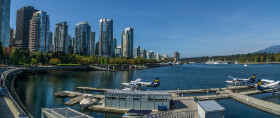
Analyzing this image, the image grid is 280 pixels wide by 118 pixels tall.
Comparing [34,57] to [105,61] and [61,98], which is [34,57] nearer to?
[105,61]

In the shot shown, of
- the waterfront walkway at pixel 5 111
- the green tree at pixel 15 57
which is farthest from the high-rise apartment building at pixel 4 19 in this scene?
the waterfront walkway at pixel 5 111

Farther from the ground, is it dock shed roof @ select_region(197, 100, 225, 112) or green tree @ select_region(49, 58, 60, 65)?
green tree @ select_region(49, 58, 60, 65)

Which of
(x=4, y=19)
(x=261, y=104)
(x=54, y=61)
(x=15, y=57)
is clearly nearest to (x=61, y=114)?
(x=261, y=104)

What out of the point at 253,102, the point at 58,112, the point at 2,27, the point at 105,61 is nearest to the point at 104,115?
the point at 58,112

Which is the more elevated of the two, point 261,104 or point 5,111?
point 5,111

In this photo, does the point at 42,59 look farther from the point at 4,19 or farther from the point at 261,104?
the point at 261,104

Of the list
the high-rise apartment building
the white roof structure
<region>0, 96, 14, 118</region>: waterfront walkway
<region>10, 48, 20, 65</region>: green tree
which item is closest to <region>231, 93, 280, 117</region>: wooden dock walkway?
the white roof structure

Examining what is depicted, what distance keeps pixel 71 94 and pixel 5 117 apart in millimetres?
23335

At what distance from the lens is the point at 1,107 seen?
23.5 metres

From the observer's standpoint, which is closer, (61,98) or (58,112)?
(58,112)

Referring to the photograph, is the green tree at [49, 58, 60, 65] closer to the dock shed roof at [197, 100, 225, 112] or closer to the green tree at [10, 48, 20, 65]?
the green tree at [10, 48, 20, 65]

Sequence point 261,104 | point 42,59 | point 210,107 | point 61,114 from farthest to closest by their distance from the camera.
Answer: point 42,59
point 261,104
point 61,114
point 210,107

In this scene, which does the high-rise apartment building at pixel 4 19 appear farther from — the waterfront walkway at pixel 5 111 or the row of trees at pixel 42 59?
the waterfront walkway at pixel 5 111

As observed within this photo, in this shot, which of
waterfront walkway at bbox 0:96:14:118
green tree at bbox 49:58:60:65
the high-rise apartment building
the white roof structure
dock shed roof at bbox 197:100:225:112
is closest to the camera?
dock shed roof at bbox 197:100:225:112
